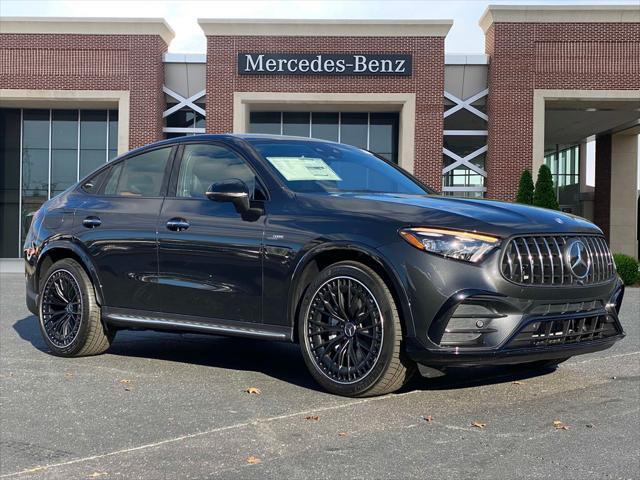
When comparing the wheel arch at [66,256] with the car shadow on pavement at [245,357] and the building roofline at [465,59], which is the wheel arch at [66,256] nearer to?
the car shadow on pavement at [245,357]

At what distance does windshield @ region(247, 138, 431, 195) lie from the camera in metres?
5.64

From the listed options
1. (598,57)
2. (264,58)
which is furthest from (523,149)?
(264,58)

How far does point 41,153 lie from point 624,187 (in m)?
25.8

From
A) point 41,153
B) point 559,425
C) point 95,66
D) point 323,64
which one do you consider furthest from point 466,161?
point 559,425

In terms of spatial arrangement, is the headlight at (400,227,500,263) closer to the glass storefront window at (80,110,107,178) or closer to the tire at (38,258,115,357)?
the tire at (38,258,115,357)

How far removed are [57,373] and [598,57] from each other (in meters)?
25.3

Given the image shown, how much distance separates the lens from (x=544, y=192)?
24875mm

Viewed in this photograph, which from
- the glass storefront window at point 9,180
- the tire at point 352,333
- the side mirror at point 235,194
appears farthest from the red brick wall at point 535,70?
the tire at point 352,333

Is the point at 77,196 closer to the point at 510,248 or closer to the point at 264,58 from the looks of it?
the point at 510,248

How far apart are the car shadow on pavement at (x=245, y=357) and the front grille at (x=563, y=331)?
0.79m

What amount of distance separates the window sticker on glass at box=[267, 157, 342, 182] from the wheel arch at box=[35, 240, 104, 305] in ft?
6.10

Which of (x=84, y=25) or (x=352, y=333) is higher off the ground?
(x=84, y=25)

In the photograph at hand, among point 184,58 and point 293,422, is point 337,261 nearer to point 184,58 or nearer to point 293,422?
point 293,422

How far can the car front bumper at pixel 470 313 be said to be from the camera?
459cm
